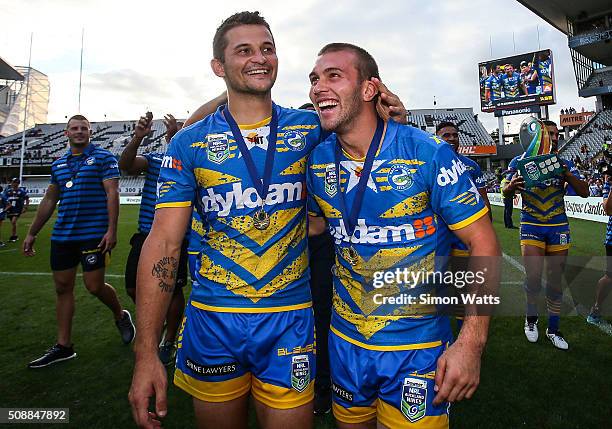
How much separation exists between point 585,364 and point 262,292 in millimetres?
3761

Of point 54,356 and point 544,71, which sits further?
point 544,71

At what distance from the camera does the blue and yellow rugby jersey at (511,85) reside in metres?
37.9

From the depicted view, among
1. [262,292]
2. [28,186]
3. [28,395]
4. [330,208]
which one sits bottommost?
[28,395]

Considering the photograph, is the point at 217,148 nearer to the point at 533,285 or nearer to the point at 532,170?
the point at 532,170

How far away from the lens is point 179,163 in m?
1.97

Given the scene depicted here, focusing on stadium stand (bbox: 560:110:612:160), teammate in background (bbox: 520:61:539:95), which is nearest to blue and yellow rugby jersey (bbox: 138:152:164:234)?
stadium stand (bbox: 560:110:612:160)

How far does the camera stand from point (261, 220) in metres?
2.00

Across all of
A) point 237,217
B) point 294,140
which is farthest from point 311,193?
point 237,217

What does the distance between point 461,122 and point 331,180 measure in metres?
61.5

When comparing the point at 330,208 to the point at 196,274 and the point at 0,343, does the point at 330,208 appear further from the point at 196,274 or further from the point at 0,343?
the point at 0,343

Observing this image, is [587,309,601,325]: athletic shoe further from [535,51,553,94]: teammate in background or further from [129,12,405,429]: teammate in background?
[535,51,553,94]: teammate in background

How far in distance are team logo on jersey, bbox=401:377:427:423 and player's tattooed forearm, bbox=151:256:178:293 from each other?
1.17 m

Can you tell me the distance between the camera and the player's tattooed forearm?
1807 mm

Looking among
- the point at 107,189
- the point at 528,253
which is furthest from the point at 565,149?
the point at 107,189
